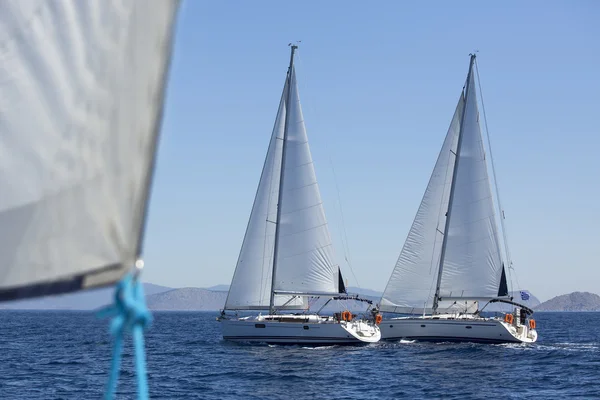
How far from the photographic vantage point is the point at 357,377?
34.7 meters

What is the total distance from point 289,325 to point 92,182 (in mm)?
42124

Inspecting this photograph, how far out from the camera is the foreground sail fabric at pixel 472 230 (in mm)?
48000

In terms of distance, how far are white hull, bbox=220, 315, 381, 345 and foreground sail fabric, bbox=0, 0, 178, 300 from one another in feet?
138

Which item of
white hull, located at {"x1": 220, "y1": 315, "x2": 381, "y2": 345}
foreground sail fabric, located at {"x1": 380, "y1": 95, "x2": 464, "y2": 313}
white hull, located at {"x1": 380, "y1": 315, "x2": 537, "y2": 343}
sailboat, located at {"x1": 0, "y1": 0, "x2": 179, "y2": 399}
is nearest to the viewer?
sailboat, located at {"x1": 0, "y1": 0, "x2": 179, "y2": 399}

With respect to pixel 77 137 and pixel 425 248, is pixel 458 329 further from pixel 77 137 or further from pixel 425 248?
pixel 77 137

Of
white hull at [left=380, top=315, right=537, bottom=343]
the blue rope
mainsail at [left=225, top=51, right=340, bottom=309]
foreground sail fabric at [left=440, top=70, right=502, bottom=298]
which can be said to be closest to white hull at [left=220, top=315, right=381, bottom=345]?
mainsail at [left=225, top=51, right=340, bottom=309]

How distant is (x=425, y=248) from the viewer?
4975 cm

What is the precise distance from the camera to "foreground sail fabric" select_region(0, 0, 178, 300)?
100 inches

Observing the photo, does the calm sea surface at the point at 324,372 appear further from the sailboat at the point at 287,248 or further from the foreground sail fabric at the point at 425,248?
the foreground sail fabric at the point at 425,248

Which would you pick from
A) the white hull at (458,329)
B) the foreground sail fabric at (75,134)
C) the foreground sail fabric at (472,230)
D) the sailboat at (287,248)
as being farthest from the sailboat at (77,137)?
the foreground sail fabric at (472,230)

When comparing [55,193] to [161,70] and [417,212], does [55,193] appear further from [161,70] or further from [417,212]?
[417,212]

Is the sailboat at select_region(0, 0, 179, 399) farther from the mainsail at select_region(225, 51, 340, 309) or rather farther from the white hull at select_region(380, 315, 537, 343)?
the white hull at select_region(380, 315, 537, 343)

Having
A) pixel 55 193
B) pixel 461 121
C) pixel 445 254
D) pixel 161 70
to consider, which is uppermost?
pixel 461 121

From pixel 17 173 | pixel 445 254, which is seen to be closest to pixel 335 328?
pixel 445 254
